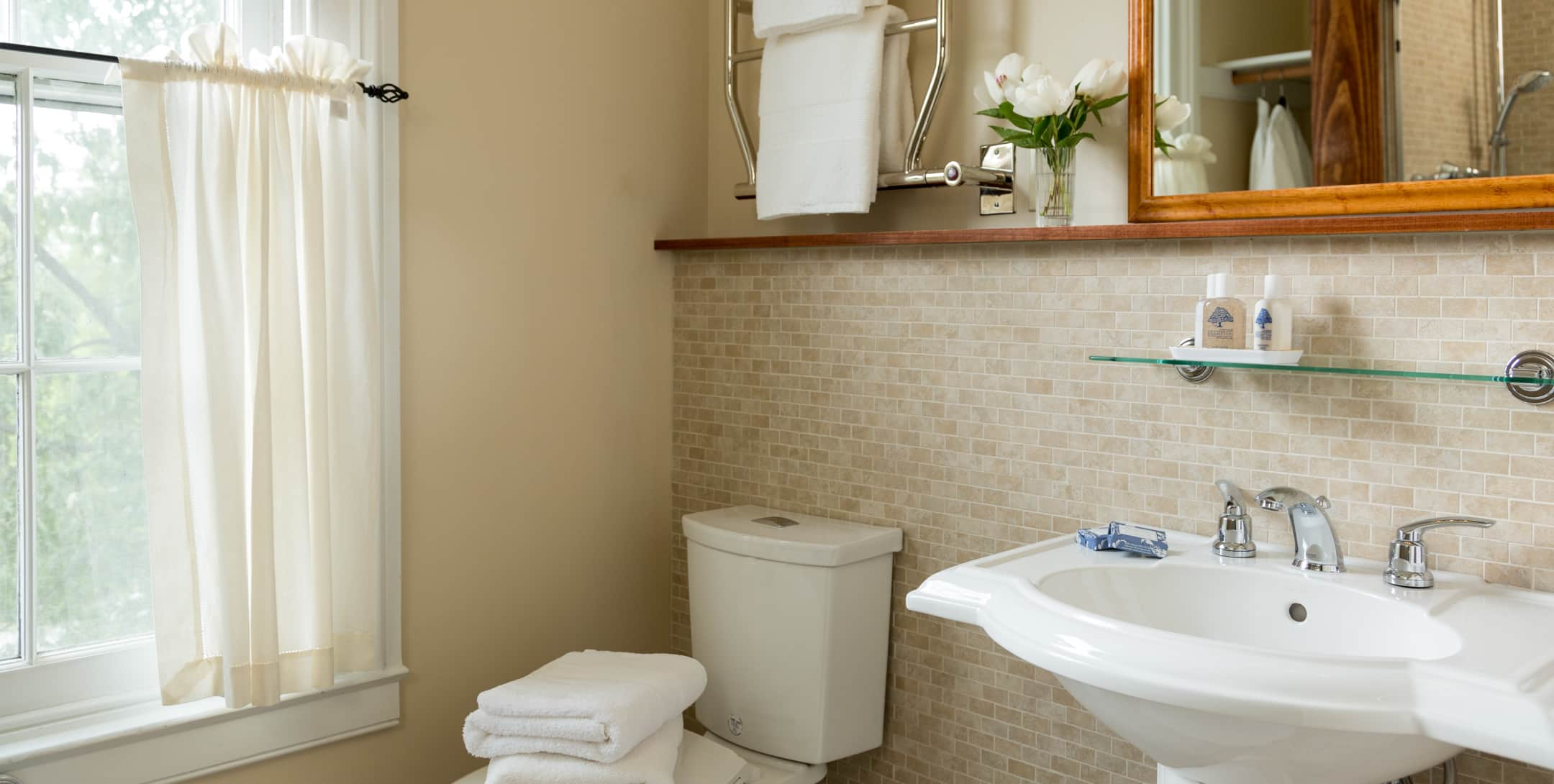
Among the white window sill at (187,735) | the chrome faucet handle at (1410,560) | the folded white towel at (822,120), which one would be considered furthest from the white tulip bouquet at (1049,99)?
the white window sill at (187,735)

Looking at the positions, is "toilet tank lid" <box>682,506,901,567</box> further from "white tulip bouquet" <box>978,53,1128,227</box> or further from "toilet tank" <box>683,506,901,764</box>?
"white tulip bouquet" <box>978,53,1128,227</box>

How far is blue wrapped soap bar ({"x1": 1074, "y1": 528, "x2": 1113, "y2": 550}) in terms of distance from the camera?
1.45m

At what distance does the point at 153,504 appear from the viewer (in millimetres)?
1478

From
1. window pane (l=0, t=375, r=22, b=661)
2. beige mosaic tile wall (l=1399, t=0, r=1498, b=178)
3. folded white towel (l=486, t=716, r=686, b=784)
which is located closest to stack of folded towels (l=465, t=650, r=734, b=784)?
folded white towel (l=486, t=716, r=686, b=784)

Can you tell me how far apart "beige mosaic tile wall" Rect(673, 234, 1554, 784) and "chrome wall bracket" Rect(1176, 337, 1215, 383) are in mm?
16

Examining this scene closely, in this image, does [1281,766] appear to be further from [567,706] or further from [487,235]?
[487,235]

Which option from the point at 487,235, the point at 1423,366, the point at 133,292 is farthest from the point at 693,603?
the point at 1423,366

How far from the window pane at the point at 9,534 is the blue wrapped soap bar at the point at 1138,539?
57.4 inches

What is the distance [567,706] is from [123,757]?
615 millimetres

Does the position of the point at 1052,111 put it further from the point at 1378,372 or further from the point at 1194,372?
the point at 1378,372

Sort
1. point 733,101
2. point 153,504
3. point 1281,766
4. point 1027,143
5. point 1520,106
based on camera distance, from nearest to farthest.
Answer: point 1281,766 → point 1520,106 → point 153,504 → point 1027,143 → point 733,101

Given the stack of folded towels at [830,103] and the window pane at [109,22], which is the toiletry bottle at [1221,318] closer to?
the stack of folded towels at [830,103]

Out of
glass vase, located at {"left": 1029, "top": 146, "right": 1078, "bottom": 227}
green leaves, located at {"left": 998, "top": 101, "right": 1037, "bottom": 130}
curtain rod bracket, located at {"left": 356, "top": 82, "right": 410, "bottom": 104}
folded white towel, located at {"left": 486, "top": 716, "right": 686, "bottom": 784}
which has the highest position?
curtain rod bracket, located at {"left": 356, "top": 82, "right": 410, "bottom": 104}

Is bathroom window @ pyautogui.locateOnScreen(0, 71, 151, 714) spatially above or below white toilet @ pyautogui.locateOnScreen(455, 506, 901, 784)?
above
